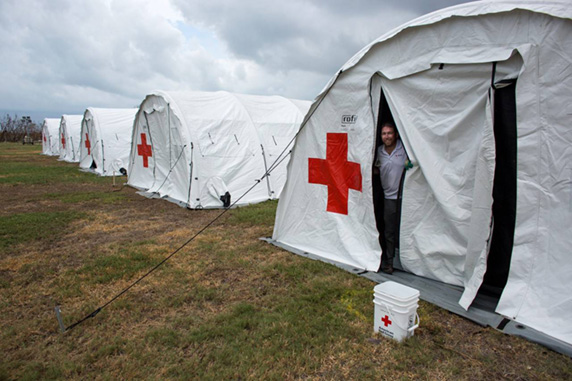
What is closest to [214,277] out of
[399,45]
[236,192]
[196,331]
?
[196,331]

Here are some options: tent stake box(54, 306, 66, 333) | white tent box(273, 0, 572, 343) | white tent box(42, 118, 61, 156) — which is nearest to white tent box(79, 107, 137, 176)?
white tent box(42, 118, 61, 156)

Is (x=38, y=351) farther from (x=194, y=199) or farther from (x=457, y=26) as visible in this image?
(x=194, y=199)

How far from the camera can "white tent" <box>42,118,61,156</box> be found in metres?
24.7

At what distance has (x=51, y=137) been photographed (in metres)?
24.9

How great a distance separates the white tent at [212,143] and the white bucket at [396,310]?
5.73 meters

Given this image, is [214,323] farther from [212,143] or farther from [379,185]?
[212,143]

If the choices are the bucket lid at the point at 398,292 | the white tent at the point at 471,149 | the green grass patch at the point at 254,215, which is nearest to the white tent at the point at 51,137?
the green grass patch at the point at 254,215

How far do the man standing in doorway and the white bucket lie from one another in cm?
123

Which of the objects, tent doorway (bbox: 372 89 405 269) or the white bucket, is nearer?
the white bucket

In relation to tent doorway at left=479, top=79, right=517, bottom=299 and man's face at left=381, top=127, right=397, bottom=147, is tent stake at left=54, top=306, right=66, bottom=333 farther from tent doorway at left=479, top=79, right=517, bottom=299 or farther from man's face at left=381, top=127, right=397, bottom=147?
tent doorway at left=479, top=79, right=517, bottom=299

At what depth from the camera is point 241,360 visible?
2.78 metres

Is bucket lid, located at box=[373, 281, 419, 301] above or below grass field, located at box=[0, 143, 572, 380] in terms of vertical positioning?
above

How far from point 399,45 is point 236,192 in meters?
5.44

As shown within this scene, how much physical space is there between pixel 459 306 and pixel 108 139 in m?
14.6
